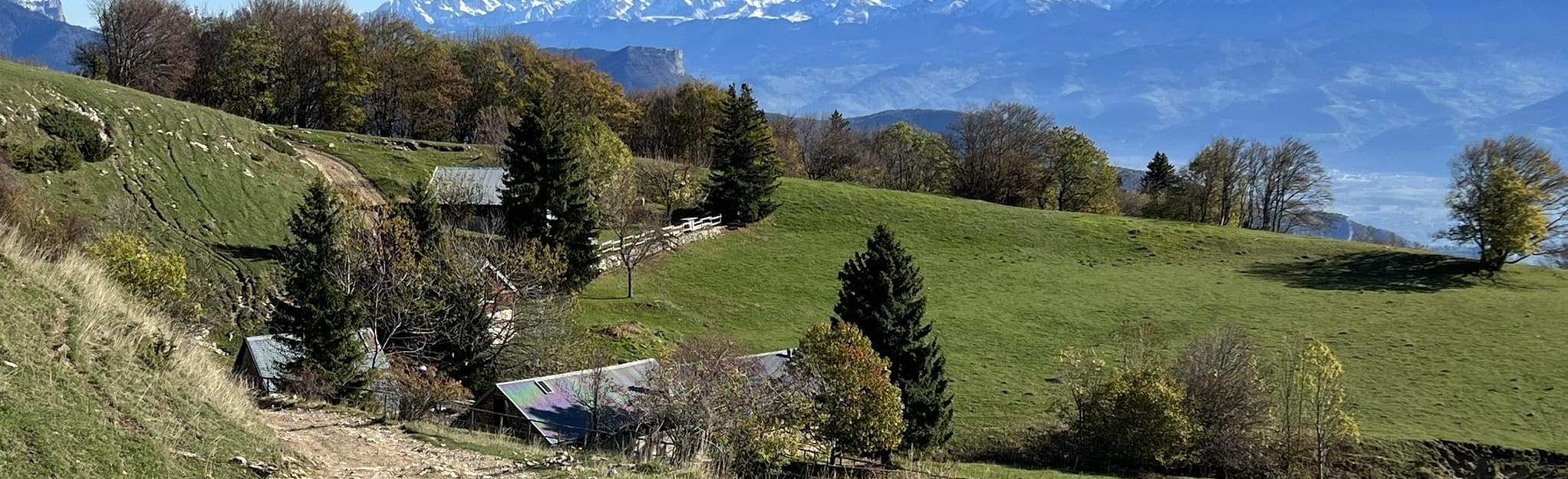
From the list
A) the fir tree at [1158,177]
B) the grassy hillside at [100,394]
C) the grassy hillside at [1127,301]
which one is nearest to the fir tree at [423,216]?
the grassy hillside at [1127,301]

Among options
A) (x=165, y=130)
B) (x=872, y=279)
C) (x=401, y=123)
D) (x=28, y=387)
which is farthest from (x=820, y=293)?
(x=401, y=123)

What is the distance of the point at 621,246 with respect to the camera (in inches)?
1873

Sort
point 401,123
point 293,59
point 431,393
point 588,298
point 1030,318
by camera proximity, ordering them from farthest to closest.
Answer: point 401,123 < point 293,59 < point 1030,318 < point 588,298 < point 431,393

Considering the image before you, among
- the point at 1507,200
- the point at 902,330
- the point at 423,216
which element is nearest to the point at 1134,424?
the point at 902,330

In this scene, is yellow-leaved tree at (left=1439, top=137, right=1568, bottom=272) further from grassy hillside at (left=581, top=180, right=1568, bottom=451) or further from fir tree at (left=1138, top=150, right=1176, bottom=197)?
fir tree at (left=1138, top=150, right=1176, bottom=197)

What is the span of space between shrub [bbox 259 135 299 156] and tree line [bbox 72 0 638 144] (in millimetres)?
16486

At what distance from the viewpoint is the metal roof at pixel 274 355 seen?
90.2ft

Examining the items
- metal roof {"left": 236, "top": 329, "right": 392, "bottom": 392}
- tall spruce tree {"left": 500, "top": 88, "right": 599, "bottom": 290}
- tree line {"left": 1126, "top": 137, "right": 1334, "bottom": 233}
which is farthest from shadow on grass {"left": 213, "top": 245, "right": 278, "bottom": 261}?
tree line {"left": 1126, "top": 137, "right": 1334, "bottom": 233}

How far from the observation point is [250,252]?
39.3 m

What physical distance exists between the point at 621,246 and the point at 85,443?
38.4 meters

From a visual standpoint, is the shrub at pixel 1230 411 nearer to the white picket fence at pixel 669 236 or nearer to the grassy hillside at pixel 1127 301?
the grassy hillside at pixel 1127 301

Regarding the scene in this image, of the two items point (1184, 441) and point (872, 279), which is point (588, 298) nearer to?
point (872, 279)

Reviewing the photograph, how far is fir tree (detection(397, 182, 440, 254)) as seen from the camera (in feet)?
118

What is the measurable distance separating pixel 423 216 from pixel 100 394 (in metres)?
26.8
